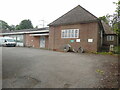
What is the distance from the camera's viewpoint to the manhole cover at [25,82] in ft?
13.0

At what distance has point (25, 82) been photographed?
13.9 feet

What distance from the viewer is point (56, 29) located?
16.9 meters

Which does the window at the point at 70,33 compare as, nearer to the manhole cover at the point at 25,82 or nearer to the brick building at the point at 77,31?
the brick building at the point at 77,31

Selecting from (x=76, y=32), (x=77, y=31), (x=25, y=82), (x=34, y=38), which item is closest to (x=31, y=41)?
(x=34, y=38)

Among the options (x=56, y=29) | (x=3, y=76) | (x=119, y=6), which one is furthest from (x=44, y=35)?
(x=3, y=76)

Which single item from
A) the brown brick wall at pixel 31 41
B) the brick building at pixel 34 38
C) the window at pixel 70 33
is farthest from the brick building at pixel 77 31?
the brown brick wall at pixel 31 41

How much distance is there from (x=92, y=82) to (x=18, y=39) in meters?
23.6

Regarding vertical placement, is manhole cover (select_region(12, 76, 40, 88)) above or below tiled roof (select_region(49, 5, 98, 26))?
below

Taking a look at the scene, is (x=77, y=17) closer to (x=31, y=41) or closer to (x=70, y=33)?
(x=70, y=33)

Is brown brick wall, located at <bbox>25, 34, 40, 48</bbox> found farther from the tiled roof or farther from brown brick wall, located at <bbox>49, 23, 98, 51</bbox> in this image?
the tiled roof

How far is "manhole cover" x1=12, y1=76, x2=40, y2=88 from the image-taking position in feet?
13.0

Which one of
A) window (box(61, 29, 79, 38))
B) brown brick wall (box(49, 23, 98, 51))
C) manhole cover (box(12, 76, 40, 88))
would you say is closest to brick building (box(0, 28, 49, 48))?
brown brick wall (box(49, 23, 98, 51))

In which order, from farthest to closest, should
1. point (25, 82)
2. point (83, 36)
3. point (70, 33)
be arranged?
point (70, 33), point (83, 36), point (25, 82)

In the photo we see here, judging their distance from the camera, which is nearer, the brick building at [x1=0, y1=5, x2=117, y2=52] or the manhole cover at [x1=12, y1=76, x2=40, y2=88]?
the manhole cover at [x1=12, y1=76, x2=40, y2=88]
